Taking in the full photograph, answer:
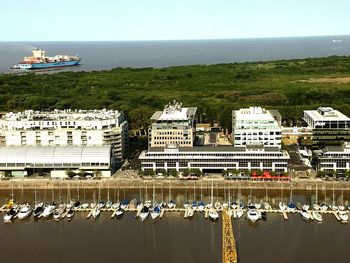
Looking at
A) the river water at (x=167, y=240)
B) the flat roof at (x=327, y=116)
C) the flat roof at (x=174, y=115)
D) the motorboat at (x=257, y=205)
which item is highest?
the flat roof at (x=174, y=115)

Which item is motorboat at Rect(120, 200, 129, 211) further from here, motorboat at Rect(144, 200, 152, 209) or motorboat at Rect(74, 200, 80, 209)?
motorboat at Rect(74, 200, 80, 209)

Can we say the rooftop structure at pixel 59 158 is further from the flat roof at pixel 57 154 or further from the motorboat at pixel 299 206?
the motorboat at pixel 299 206

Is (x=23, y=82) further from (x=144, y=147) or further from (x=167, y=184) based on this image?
(x=167, y=184)

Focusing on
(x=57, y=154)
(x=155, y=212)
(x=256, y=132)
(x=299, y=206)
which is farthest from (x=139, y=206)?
(x=256, y=132)

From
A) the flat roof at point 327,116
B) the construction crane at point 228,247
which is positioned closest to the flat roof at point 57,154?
the construction crane at point 228,247

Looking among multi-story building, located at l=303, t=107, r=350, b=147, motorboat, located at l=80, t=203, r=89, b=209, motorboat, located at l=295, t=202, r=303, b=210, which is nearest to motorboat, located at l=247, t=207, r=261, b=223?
motorboat, located at l=295, t=202, r=303, b=210
